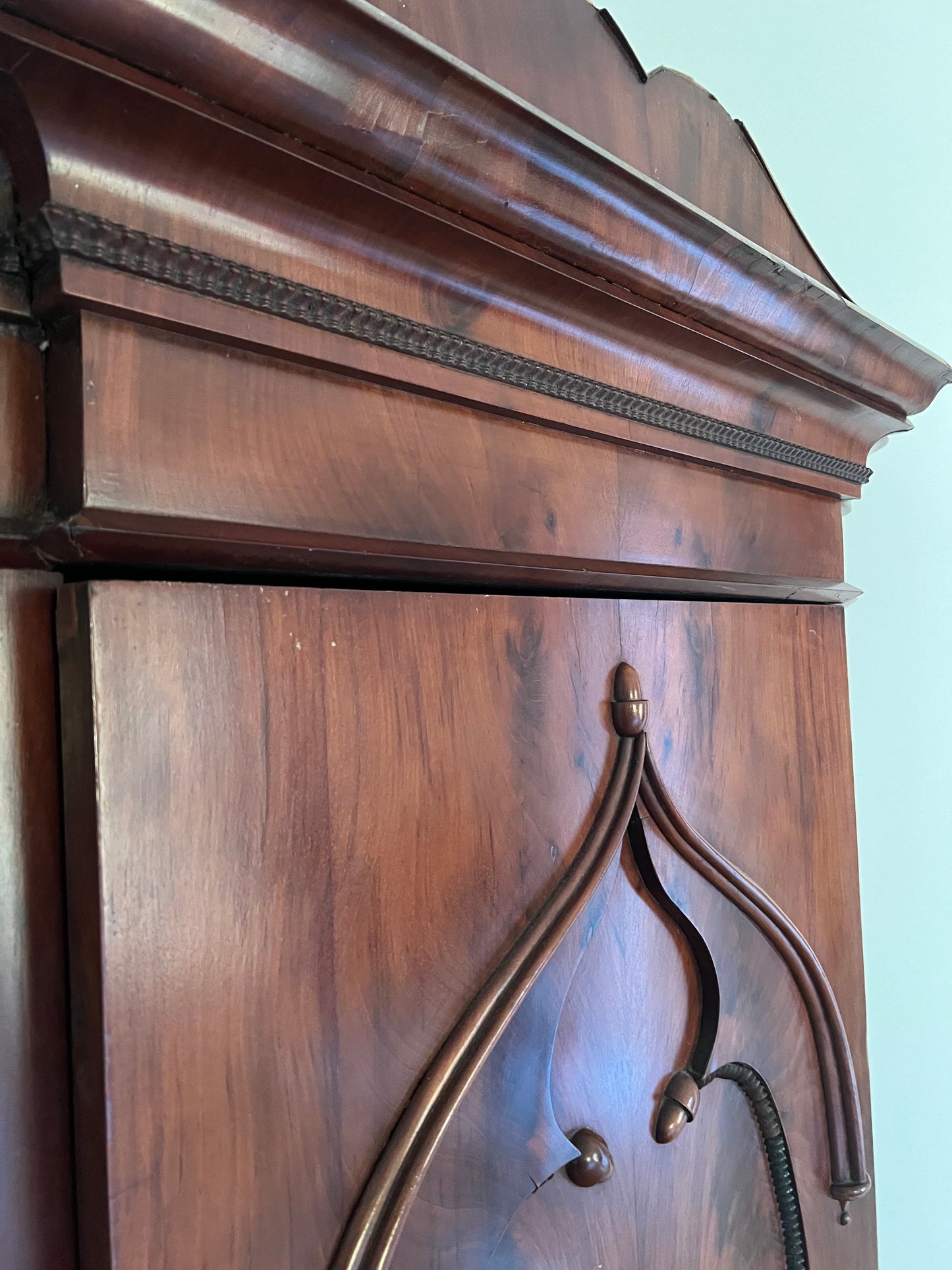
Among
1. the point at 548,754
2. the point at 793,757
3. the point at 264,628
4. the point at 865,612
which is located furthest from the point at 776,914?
the point at 865,612

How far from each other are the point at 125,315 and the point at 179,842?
0.51ft

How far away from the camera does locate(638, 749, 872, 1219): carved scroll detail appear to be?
45cm

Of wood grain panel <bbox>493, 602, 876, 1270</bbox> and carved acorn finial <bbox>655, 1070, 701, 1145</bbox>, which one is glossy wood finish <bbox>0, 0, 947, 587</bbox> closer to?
wood grain panel <bbox>493, 602, 876, 1270</bbox>

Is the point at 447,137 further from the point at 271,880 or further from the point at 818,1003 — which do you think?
the point at 818,1003

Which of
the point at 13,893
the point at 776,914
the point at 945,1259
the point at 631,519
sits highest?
the point at 631,519

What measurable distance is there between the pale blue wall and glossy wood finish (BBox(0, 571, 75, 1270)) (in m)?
0.87

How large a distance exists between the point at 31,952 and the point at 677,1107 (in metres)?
0.34

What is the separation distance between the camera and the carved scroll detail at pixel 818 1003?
0.45 metres

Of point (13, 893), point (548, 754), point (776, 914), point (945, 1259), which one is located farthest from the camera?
point (945, 1259)

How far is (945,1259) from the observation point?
92 centimetres

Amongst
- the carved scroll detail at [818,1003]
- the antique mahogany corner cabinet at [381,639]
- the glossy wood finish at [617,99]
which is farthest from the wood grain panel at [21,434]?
the carved scroll detail at [818,1003]

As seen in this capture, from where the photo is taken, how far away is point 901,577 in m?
0.93

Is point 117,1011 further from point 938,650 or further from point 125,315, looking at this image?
point 938,650

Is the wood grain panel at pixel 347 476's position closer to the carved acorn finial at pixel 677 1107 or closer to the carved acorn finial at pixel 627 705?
the carved acorn finial at pixel 627 705
